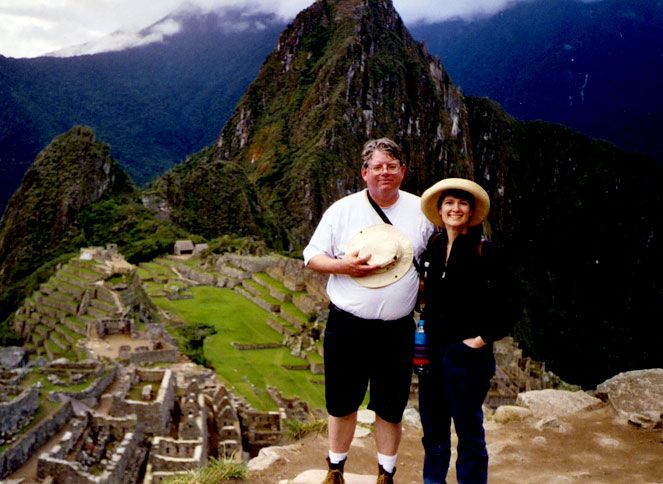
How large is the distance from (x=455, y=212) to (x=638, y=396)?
4.39m

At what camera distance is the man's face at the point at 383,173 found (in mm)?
3939

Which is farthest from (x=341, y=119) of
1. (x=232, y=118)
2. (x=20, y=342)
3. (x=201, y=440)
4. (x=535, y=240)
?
(x=201, y=440)

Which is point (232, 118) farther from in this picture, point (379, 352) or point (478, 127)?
point (379, 352)

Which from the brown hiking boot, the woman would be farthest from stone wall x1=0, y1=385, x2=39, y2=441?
the woman

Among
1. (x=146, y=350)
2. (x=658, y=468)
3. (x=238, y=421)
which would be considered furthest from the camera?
(x=146, y=350)

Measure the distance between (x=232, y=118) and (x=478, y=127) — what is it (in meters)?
65.3

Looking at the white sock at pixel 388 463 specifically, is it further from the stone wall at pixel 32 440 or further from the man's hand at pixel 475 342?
the stone wall at pixel 32 440

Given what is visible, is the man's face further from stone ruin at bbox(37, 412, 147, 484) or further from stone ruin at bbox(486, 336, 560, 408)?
stone ruin at bbox(486, 336, 560, 408)

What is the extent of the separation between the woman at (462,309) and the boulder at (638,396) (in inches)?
126

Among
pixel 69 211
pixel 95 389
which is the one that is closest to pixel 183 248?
pixel 69 211

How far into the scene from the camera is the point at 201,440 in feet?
38.3

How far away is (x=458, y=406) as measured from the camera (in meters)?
3.94

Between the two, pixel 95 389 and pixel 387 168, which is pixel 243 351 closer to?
pixel 95 389

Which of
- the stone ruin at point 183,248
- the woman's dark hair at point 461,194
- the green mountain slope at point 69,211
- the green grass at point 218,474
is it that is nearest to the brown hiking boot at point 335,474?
the green grass at point 218,474
